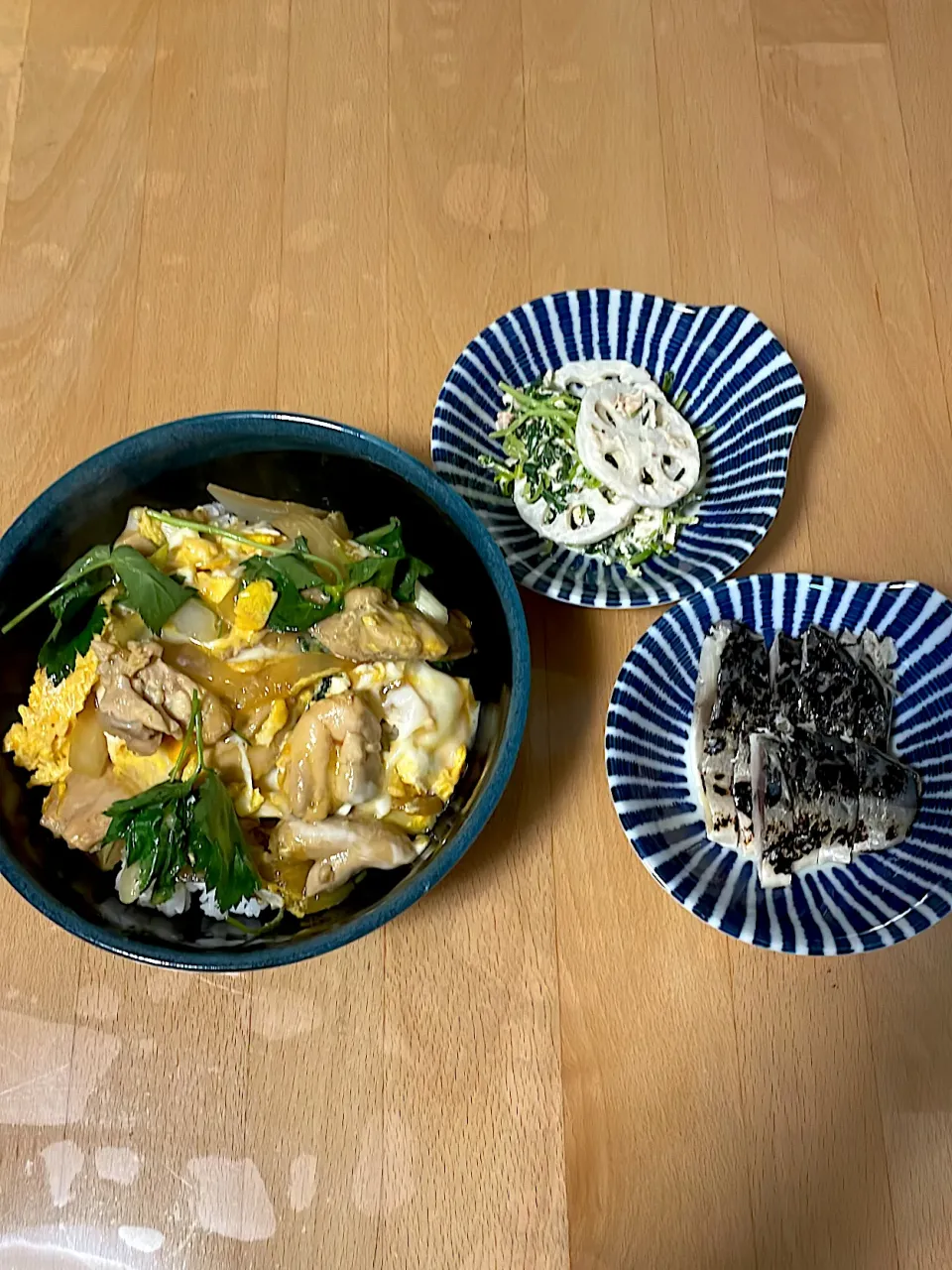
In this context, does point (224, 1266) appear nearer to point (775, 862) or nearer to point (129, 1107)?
point (129, 1107)

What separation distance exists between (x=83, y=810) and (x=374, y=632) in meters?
0.34

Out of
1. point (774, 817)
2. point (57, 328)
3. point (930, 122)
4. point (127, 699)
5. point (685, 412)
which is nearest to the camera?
point (127, 699)

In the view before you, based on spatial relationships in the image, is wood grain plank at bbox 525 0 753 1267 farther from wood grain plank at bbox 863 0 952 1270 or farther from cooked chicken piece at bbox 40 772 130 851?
cooked chicken piece at bbox 40 772 130 851

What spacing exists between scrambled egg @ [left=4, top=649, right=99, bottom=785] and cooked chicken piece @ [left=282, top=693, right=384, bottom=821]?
8.9 inches

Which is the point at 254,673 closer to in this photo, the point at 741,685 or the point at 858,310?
the point at 741,685

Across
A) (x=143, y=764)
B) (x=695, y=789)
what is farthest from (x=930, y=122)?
(x=143, y=764)

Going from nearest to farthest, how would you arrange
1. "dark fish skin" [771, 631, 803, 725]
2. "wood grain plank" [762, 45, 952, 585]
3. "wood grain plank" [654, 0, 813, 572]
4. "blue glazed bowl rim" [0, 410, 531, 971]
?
"blue glazed bowl rim" [0, 410, 531, 971], "dark fish skin" [771, 631, 803, 725], "wood grain plank" [762, 45, 952, 585], "wood grain plank" [654, 0, 813, 572]

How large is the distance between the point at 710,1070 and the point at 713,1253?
0.18 metres

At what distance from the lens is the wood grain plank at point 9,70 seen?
1568 mm

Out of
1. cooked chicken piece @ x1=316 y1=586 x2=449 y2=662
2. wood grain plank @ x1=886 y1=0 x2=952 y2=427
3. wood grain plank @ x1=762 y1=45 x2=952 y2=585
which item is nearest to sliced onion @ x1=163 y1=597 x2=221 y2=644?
cooked chicken piece @ x1=316 y1=586 x2=449 y2=662

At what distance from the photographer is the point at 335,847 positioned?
3.34 feet

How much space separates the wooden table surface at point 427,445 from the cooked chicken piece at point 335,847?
18cm

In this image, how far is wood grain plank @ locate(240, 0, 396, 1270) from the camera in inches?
42.9

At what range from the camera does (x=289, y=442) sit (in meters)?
1.12
